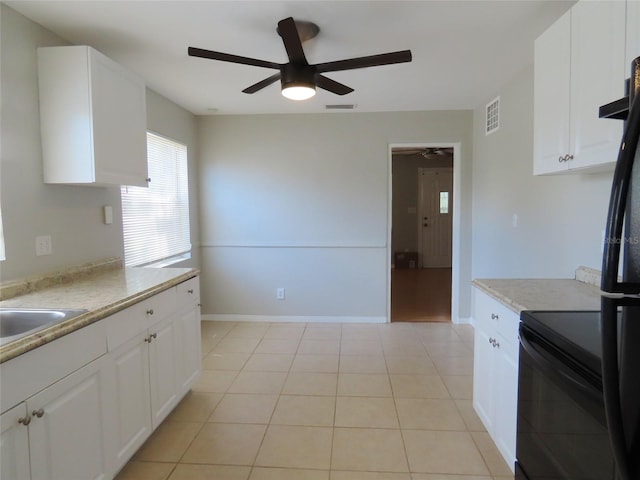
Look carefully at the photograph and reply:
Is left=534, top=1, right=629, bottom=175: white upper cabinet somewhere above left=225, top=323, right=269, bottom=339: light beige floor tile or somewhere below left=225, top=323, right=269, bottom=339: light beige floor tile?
above

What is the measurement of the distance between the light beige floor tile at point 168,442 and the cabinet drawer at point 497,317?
1831 mm

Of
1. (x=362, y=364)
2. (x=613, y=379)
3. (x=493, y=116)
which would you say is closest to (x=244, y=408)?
(x=362, y=364)

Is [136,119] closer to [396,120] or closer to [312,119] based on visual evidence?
[312,119]

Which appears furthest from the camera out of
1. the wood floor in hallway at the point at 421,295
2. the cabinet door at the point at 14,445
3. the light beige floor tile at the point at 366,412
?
the wood floor in hallway at the point at 421,295

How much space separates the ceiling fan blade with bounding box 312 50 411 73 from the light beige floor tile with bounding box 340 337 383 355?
2.43 metres

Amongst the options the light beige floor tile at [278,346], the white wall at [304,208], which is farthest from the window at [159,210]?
the light beige floor tile at [278,346]

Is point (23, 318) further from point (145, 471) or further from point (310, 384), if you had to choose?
point (310, 384)

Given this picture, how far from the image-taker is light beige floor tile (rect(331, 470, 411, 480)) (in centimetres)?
184

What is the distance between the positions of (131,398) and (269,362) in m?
1.50

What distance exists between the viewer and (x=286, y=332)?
401cm

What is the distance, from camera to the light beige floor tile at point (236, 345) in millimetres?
3510

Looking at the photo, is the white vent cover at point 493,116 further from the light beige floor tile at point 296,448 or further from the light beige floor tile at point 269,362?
the light beige floor tile at point 296,448

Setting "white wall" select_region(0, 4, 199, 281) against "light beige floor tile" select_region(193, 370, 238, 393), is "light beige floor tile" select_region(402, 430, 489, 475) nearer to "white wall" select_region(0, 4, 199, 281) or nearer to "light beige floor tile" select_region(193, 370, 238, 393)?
"light beige floor tile" select_region(193, 370, 238, 393)

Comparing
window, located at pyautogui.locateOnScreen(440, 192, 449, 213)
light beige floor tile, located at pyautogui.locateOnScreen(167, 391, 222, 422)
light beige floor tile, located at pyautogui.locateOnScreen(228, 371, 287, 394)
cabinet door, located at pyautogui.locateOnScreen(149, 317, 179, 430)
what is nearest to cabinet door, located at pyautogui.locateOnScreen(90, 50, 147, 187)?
cabinet door, located at pyautogui.locateOnScreen(149, 317, 179, 430)
